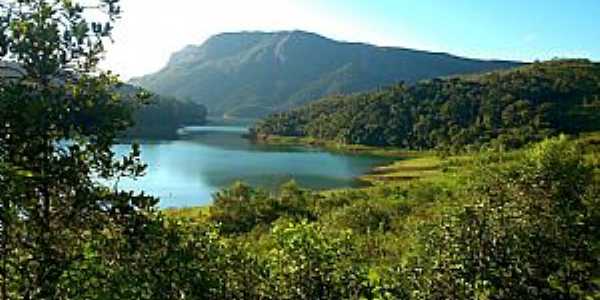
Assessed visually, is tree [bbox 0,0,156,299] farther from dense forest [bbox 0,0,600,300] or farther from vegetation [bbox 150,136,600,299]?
vegetation [bbox 150,136,600,299]

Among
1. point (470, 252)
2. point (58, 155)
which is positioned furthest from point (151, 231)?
point (470, 252)

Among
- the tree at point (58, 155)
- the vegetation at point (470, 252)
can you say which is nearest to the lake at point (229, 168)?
the vegetation at point (470, 252)

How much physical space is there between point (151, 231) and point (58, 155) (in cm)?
178

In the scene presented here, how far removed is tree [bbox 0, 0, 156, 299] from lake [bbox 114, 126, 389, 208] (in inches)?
2722

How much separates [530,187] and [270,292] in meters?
18.8

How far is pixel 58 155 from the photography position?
10086mm

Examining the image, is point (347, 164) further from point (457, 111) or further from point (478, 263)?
point (478, 263)

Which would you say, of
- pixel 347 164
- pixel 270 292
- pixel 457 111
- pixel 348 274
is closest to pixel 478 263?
pixel 348 274

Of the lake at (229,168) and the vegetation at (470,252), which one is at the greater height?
the vegetation at (470,252)

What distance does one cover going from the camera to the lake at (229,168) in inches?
4013

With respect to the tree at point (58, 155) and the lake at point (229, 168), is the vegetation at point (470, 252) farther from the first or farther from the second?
the lake at point (229, 168)

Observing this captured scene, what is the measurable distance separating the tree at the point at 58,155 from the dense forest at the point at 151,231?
0.02 m

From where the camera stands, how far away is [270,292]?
17125 millimetres

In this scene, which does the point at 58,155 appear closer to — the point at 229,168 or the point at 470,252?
the point at 470,252
